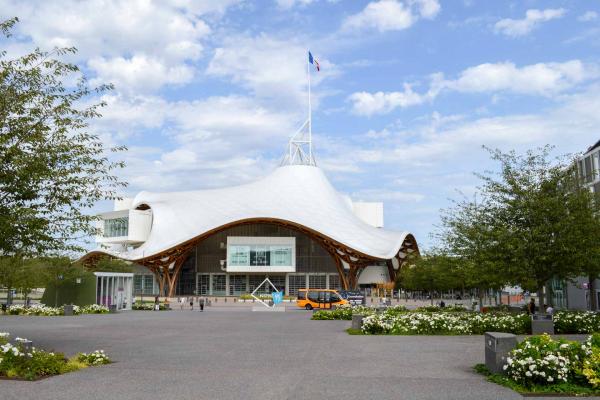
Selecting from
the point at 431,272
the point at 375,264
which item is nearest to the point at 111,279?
the point at 431,272

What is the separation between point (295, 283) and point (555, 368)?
3041 inches

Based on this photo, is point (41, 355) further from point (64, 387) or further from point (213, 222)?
point (213, 222)

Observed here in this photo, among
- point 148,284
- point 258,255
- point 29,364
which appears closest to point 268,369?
point 29,364

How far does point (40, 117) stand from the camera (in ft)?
54.7

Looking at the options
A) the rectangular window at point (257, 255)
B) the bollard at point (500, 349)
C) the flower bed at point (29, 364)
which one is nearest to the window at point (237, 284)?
the rectangular window at point (257, 255)

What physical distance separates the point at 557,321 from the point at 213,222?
202ft

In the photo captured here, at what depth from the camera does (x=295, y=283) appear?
87438 mm

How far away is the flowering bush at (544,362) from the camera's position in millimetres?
10930

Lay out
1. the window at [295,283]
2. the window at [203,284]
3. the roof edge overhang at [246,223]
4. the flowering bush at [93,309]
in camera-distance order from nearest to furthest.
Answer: the flowering bush at [93,309] < the roof edge overhang at [246,223] < the window at [295,283] < the window at [203,284]

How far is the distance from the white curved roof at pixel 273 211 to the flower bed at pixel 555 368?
6629 cm

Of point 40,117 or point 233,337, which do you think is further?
point 233,337

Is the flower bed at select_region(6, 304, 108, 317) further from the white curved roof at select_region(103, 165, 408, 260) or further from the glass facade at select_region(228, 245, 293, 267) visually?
the glass facade at select_region(228, 245, 293, 267)

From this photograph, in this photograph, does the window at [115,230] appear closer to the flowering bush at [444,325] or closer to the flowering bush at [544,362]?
the flowering bush at [444,325]

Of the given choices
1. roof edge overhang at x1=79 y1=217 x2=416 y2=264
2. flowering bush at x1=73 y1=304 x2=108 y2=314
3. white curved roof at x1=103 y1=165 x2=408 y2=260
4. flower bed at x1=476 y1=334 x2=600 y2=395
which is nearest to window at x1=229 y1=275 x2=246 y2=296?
roof edge overhang at x1=79 y1=217 x2=416 y2=264
